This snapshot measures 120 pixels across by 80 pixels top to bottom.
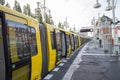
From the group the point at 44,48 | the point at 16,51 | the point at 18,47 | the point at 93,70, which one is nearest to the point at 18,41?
the point at 18,47

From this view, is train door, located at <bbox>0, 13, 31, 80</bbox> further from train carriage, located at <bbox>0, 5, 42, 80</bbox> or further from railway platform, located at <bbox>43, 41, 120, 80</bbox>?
railway platform, located at <bbox>43, 41, 120, 80</bbox>

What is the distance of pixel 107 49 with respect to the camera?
1385 inches

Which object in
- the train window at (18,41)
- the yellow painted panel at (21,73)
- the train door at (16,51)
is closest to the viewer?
the train door at (16,51)

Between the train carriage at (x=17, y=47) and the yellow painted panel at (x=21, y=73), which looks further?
the yellow painted panel at (x=21, y=73)

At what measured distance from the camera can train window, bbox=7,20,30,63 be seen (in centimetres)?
738

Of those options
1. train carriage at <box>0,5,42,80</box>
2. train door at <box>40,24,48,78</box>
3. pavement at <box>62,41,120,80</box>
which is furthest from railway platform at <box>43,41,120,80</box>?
train carriage at <box>0,5,42,80</box>

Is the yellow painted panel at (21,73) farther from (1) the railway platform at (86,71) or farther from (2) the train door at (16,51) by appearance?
(1) the railway platform at (86,71)

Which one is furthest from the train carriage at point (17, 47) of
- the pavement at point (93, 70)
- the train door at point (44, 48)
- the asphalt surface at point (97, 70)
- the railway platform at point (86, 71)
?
the asphalt surface at point (97, 70)

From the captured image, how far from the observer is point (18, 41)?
26.5ft

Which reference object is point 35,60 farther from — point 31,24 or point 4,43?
point 4,43

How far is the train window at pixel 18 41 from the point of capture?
7.38 meters

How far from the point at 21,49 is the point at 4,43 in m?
1.38

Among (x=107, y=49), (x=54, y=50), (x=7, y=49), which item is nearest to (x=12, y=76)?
(x=7, y=49)

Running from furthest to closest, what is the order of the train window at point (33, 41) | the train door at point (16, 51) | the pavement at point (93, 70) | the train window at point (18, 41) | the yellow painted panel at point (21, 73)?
1. the pavement at point (93, 70)
2. the train window at point (33, 41)
3. the yellow painted panel at point (21, 73)
4. the train window at point (18, 41)
5. the train door at point (16, 51)
